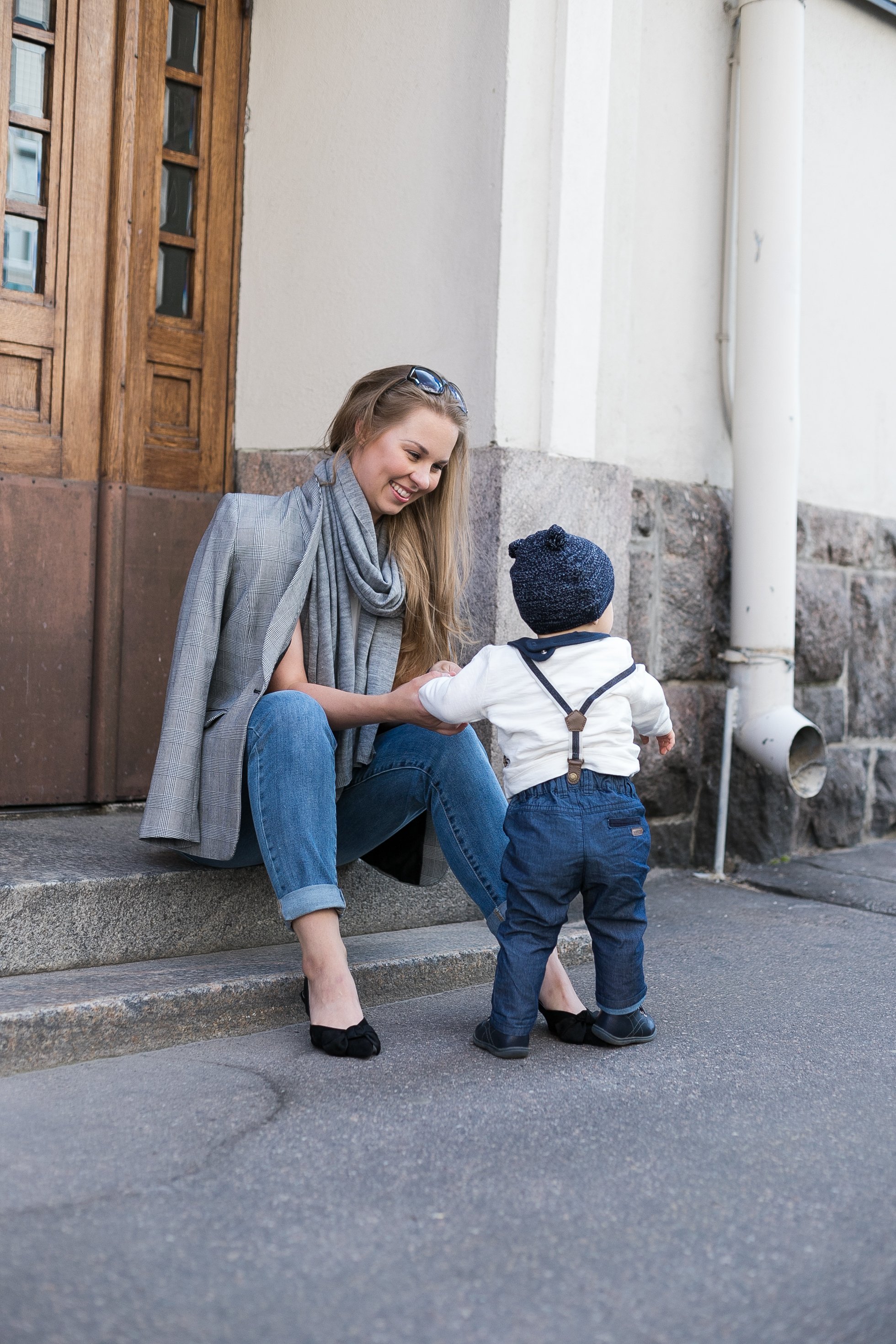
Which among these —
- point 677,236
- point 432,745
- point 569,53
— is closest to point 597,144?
point 569,53

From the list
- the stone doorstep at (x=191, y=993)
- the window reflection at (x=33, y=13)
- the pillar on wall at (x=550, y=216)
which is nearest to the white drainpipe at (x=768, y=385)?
the pillar on wall at (x=550, y=216)

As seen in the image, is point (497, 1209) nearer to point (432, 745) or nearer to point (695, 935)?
point (432, 745)

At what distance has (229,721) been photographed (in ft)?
8.04

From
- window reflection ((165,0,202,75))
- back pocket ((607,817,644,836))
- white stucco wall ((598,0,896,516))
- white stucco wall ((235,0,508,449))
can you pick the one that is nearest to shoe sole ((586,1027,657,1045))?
back pocket ((607,817,644,836))

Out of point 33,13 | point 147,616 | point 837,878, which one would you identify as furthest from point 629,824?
point 33,13

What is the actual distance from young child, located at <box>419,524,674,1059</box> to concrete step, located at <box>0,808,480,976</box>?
2.10ft

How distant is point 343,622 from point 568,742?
1.95ft

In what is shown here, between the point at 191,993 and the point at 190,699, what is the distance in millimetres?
553

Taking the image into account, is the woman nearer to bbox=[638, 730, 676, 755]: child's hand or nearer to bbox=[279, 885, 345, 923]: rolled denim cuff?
bbox=[279, 885, 345, 923]: rolled denim cuff

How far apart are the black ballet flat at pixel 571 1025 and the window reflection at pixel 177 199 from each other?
2375 millimetres

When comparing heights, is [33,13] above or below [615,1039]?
above

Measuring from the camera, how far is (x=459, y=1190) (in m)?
1.78

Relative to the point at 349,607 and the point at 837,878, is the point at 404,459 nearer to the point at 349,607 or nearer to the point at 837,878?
the point at 349,607

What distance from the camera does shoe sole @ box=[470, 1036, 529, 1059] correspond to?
2352 millimetres
